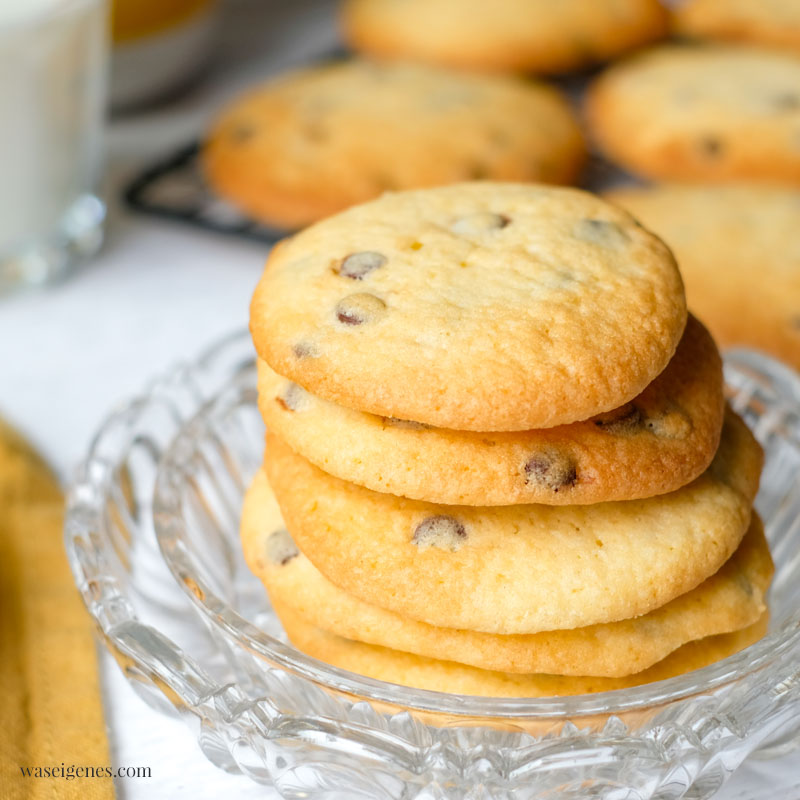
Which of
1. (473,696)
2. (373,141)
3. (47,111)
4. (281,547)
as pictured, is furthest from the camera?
(373,141)

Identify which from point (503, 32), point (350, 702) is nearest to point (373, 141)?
point (503, 32)

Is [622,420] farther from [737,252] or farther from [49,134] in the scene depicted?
[49,134]

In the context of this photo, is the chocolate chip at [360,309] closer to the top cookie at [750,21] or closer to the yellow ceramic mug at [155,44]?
the yellow ceramic mug at [155,44]

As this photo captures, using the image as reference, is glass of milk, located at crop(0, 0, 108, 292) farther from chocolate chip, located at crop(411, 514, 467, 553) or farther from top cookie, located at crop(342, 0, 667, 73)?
chocolate chip, located at crop(411, 514, 467, 553)

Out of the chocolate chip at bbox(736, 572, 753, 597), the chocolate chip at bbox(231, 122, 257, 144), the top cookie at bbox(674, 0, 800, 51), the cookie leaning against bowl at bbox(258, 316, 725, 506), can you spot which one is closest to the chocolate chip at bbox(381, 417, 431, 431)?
the cookie leaning against bowl at bbox(258, 316, 725, 506)

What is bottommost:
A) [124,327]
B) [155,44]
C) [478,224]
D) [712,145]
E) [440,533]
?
[124,327]

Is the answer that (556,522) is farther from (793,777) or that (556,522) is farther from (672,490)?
(793,777)

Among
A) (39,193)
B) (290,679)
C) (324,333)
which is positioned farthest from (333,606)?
(39,193)
